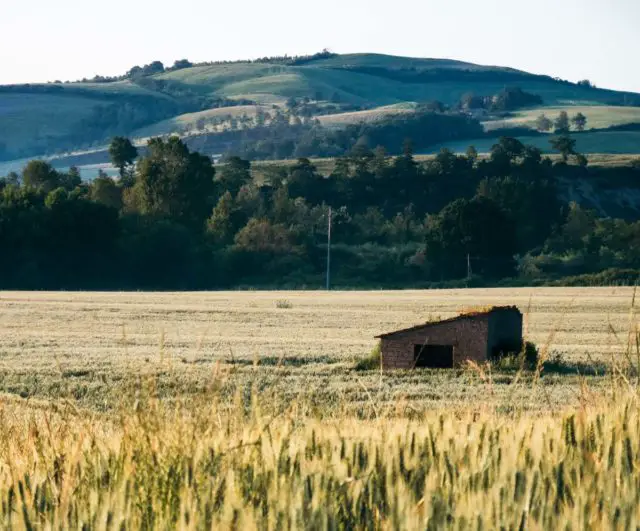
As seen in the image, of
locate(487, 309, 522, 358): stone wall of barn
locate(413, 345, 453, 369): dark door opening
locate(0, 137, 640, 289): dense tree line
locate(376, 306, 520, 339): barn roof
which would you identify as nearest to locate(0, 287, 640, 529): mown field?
locate(376, 306, 520, 339): barn roof

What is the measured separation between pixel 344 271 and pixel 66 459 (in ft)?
318

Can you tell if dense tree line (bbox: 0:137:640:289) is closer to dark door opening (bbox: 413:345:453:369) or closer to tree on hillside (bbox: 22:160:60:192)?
tree on hillside (bbox: 22:160:60:192)

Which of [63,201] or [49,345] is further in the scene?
[63,201]

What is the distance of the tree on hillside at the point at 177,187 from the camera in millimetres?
113750

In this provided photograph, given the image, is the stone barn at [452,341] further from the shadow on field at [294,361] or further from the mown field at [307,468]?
the mown field at [307,468]

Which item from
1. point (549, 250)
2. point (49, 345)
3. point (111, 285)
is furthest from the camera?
point (549, 250)

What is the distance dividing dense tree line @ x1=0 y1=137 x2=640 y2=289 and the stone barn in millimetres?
63172

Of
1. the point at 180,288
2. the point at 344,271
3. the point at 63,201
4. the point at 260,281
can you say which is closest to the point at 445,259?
the point at 344,271

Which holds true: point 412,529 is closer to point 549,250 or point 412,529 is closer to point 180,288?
point 180,288

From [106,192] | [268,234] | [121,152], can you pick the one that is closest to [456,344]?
[268,234]

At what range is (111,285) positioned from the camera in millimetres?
97188

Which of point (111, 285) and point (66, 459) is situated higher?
point (66, 459)

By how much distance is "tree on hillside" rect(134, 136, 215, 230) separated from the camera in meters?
114

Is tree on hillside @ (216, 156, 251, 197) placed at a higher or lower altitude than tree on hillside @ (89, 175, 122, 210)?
higher
